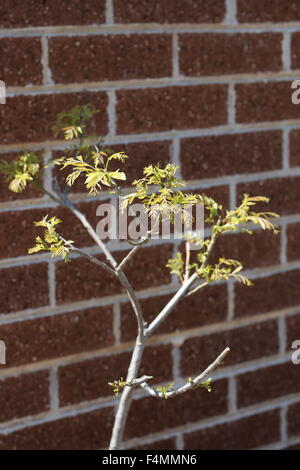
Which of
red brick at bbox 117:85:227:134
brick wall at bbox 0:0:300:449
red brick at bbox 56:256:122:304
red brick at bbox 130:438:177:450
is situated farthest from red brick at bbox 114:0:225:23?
red brick at bbox 130:438:177:450

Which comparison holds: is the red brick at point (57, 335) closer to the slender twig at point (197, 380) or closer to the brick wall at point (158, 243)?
the brick wall at point (158, 243)

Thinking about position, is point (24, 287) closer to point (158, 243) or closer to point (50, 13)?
point (158, 243)

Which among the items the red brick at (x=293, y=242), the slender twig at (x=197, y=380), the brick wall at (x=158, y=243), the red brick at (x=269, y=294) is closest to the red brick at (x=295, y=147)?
the brick wall at (x=158, y=243)

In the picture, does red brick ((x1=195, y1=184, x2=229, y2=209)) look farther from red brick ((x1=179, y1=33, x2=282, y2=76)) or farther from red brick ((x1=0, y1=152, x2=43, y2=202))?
red brick ((x1=0, y1=152, x2=43, y2=202))

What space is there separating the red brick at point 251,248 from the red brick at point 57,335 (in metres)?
0.27

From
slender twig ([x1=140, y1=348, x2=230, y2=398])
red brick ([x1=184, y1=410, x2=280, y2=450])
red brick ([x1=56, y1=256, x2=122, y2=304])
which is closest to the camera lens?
slender twig ([x1=140, y1=348, x2=230, y2=398])

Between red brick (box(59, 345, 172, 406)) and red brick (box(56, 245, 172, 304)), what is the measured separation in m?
0.13

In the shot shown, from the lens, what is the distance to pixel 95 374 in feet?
5.19

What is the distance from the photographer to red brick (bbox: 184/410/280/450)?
175 cm

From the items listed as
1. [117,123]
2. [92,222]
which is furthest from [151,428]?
[117,123]

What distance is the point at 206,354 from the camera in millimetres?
1720

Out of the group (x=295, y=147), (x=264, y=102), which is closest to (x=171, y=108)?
(x=264, y=102)
